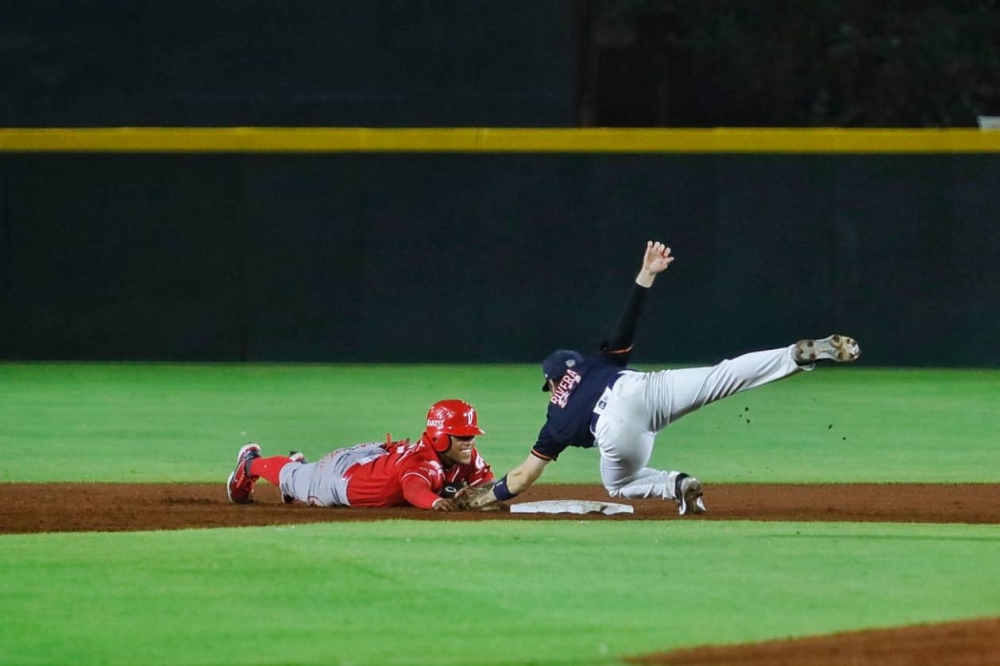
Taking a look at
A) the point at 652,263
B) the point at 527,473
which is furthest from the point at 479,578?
the point at 652,263

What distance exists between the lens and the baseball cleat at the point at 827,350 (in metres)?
8.01

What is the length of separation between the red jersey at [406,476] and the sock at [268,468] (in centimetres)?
42

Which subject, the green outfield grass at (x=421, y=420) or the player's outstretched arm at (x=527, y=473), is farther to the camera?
the green outfield grass at (x=421, y=420)

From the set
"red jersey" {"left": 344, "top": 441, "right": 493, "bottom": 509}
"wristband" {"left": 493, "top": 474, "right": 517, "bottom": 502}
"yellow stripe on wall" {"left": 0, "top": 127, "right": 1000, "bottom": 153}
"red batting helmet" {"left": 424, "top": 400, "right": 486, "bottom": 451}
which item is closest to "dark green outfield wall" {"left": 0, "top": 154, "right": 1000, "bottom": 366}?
"yellow stripe on wall" {"left": 0, "top": 127, "right": 1000, "bottom": 153}

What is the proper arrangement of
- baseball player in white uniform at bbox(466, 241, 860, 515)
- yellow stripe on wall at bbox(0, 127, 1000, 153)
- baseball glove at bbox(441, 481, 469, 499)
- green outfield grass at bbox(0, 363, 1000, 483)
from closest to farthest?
baseball player in white uniform at bbox(466, 241, 860, 515), baseball glove at bbox(441, 481, 469, 499), green outfield grass at bbox(0, 363, 1000, 483), yellow stripe on wall at bbox(0, 127, 1000, 153)

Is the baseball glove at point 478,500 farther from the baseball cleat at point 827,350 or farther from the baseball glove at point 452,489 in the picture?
the baseball cleat at point 827,350

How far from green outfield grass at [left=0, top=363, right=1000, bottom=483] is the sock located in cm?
133

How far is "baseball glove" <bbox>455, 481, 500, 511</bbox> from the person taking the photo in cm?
881
